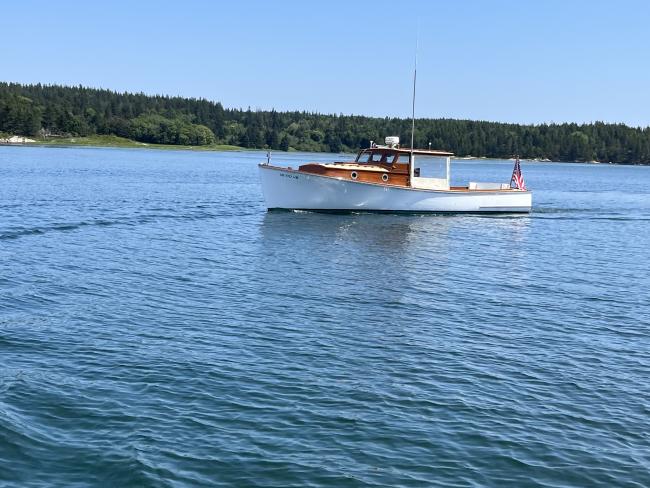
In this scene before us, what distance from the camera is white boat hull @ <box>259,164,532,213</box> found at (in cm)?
4800

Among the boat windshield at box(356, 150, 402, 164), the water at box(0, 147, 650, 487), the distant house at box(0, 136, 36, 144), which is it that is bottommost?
the water at box(0, 147, 650, 487)

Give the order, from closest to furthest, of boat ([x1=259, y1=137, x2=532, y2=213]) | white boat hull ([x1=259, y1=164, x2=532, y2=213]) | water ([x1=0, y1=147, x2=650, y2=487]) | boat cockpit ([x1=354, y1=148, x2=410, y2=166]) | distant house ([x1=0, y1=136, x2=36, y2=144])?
water ([x1=0, y1=147, x2=650, y2=487]) < boat ([x1=259, y1=137, x2=532, y2=213]) < white boat hull ([x1=259, y1=164, x2=532, y2=213]) < boat cockpit ([x1=354, y1=148, x2=410, y2=166]) < distant house ([x1=0, y1=136, x2=36, y2=144])

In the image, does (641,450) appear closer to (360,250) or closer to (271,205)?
(360,250)

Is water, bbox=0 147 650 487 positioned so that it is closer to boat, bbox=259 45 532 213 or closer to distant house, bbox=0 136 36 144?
boat, bbox=259 45 532 213

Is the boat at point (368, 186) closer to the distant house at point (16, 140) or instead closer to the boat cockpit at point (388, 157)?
the boat cockpit at point (388, 157)

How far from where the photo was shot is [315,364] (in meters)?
17.4

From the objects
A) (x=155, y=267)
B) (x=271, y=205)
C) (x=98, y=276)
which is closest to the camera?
(x=98, y=276)

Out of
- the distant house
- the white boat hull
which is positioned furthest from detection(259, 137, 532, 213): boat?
the distant house

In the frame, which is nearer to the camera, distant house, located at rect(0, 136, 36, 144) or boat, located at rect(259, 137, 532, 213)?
boat, located at rect(259, 137, 532, 213)

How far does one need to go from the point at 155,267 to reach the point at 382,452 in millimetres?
17732

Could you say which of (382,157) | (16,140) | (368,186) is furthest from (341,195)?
(16,140)

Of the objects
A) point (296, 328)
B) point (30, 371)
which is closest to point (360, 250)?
point (296, 328)

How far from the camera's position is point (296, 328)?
2047cm

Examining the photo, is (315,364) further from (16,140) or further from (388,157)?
(16,140)
